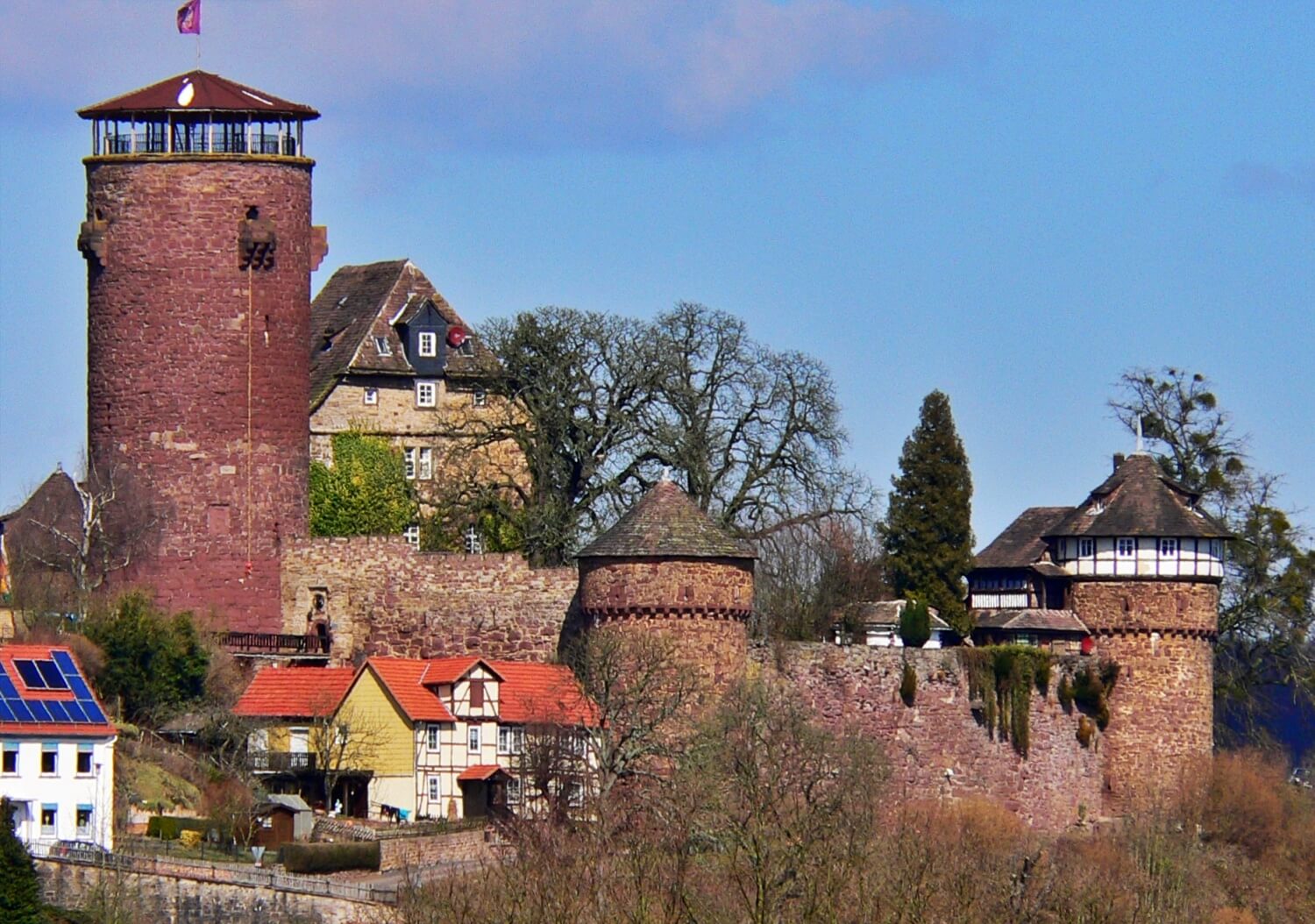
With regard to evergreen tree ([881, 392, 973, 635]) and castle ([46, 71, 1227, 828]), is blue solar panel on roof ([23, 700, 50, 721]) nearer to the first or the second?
castle ([46, 71, 1227, 828])

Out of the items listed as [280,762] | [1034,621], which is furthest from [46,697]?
[1034,621]

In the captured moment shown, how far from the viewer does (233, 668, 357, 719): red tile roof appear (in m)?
68.9

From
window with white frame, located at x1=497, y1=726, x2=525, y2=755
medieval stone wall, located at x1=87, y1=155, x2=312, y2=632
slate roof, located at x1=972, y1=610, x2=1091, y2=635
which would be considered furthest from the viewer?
slate roof, located at x1=972, y1=610, x2=1091, y2=635

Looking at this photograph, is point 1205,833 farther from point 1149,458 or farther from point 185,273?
point 185,273

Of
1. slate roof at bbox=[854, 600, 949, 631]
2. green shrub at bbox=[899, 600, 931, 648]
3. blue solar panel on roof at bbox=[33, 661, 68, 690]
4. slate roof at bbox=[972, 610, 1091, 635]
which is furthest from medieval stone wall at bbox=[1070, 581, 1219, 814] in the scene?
blue solar panel on roof at bbox=[33, 661, 68, 690]

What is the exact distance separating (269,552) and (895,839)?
13996 mm

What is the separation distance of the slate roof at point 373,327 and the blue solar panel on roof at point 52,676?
14.7m

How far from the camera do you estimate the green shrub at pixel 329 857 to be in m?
62.0

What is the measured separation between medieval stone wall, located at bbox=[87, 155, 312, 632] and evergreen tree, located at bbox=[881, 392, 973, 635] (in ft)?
46.1

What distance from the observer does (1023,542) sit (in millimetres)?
80375

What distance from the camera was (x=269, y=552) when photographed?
71875mm

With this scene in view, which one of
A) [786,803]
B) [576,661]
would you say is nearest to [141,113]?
[576,661]

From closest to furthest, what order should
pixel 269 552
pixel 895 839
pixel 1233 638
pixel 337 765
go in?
pixel 895 839 < pixel 337 765 < pixel 269 552 < pixel 1233 638

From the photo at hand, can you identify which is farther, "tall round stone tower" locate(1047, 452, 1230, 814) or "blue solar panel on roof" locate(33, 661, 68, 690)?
"tall round stone tower" locate(1047, 452, 1230, 814)
